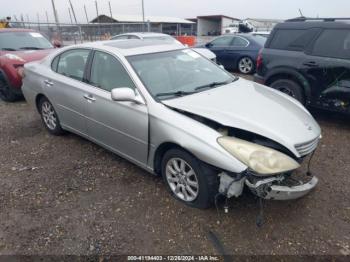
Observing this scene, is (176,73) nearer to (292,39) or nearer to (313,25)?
(292,39)

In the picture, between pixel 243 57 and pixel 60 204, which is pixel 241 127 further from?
pixel 243 57

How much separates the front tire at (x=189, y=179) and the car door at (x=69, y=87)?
158 centimetres

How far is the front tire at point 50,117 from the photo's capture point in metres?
4.89

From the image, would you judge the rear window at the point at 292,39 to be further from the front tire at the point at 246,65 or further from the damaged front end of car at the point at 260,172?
the front tire at the point at 246,65

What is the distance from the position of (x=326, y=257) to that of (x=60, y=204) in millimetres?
2703

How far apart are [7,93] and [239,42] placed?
7.44 meters

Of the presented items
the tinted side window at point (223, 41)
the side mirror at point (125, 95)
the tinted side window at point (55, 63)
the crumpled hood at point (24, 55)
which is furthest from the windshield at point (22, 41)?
the tinted side window at point (223, 41)

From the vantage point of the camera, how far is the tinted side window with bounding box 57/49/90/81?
4.16m

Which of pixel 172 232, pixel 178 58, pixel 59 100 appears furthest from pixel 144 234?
pixel 59 100

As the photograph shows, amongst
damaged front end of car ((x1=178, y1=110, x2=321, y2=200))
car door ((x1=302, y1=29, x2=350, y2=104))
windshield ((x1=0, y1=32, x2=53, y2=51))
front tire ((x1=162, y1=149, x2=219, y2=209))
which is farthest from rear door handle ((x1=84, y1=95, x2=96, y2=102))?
windshield ((x1=0, y1=32, x2=53, y2=51))

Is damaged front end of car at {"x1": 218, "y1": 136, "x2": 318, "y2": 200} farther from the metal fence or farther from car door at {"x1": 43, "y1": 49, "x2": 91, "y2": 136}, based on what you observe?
the metal fence

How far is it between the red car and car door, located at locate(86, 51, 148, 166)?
3739 millimetres

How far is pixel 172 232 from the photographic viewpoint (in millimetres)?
2932

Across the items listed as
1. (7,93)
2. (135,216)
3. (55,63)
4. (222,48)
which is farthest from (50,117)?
(222,48)
